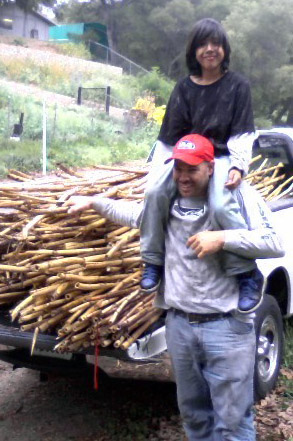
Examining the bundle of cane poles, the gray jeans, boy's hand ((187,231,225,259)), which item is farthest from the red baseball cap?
the bundle of cane poles

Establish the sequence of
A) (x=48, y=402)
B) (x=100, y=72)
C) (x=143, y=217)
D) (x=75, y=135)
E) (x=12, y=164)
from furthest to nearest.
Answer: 1. (x=100, y=72)
2. (x=75, y=135)
3. (x=12, y=164)
4. (x=48, y=402)
5. (x=143, y=217)

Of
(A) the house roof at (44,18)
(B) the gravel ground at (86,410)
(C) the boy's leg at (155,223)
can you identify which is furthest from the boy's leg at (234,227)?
(A) the house roof at (44,18)

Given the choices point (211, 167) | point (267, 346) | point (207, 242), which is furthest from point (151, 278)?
point (267, 346)

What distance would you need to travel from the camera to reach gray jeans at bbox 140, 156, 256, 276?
3.10 m

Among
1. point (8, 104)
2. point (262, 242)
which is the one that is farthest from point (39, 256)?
point (8, 104)

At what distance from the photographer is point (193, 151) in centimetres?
307

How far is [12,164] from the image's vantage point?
1609 centimetres

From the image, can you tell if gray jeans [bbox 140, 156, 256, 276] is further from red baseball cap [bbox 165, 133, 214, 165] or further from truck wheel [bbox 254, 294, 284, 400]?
truck wheel [bbox 254, 294, 284, 400]

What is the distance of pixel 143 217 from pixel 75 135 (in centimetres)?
1878

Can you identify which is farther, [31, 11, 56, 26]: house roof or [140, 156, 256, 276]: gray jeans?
[31, 11, 56, 26]: house roof

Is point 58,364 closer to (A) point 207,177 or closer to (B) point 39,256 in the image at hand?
(B) point 39,256

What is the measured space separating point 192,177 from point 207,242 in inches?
11.4

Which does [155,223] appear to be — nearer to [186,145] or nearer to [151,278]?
[151,278]

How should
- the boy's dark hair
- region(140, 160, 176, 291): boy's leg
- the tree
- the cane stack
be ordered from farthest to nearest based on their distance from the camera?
1. the tree
2. the cane stack
3. the boy's dark hair
4. region(140, 160, 176, 291): boy's leg
